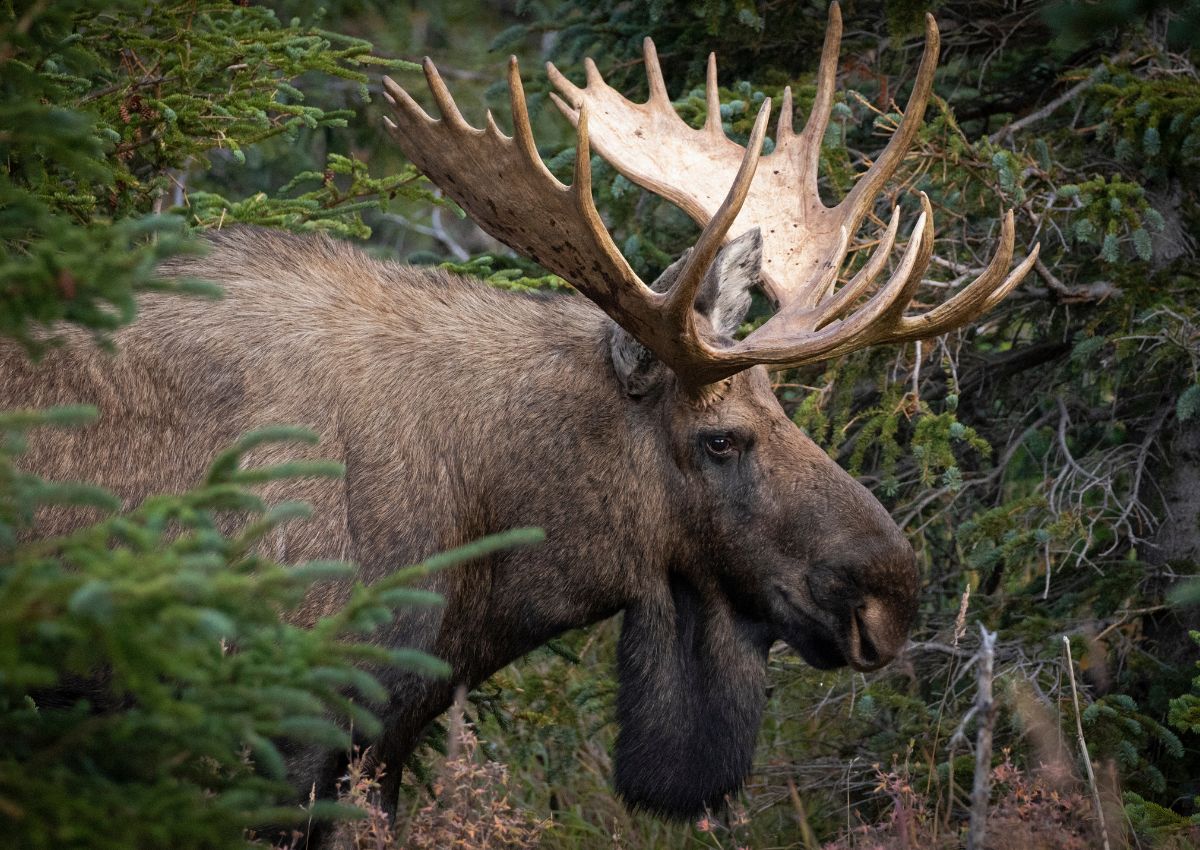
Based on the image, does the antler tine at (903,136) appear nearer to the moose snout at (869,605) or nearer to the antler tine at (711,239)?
the antler tine at (711,239)

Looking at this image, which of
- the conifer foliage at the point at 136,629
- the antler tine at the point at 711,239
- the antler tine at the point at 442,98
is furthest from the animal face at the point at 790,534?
the conifer foliage at the point at 136,629

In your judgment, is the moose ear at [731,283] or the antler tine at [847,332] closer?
the antler tine at [847,332]

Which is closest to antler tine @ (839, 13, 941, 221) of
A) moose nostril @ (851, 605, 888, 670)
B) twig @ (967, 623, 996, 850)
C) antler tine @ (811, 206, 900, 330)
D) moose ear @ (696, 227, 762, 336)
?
antler tine @ (811, 206, 900, 330)

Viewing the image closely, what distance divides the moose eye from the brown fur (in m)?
0.03

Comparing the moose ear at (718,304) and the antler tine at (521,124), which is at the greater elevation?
the antler tine at (521,124)

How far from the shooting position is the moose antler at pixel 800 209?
3.96 meters

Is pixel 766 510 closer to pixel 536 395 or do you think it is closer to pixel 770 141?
pixel 536 395

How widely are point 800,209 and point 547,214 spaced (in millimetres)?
1441

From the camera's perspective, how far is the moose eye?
13.6 ft

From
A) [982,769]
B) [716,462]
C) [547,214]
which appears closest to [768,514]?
[716,462]

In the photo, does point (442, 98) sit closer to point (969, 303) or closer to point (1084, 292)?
point (969, 303)

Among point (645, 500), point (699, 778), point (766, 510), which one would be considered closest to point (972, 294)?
point (766, 510)

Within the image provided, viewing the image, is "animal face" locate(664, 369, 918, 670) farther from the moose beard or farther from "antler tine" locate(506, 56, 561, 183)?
"antler tine" locate(506, 56, 561, 183)

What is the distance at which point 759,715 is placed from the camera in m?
4.36
